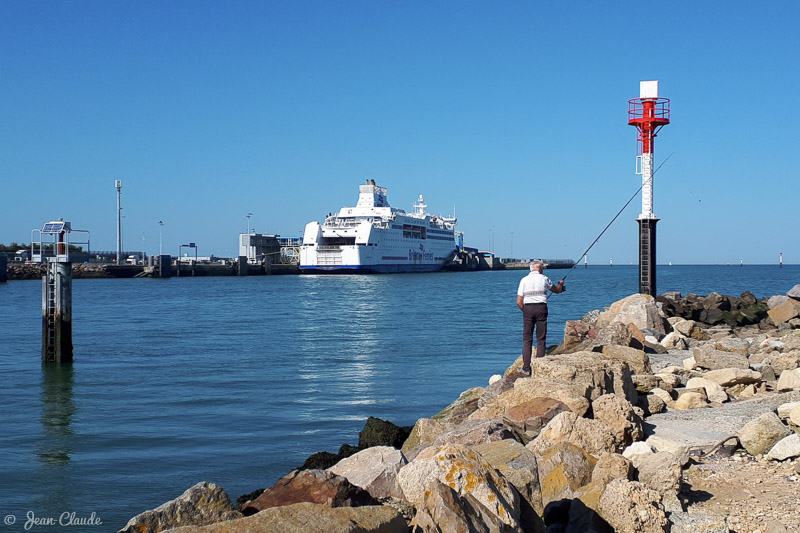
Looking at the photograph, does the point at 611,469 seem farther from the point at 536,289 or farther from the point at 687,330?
the point at 687,330

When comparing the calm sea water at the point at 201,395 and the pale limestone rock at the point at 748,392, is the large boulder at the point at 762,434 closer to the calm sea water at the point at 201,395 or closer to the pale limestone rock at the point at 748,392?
the pale limestone rock at the point at 748,392

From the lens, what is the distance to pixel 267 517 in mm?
2863

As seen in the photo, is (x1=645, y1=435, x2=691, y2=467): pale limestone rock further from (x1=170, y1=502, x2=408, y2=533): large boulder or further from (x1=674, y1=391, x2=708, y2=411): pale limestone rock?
(x1=170, y1=502, x2=408, y2=533): large boulder

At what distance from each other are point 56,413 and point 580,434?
7536 mm

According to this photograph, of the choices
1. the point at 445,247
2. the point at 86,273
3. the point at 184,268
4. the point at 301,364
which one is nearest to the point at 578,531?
the point at 301,364

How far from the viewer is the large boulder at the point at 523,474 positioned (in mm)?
3506

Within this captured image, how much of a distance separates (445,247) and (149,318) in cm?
6582

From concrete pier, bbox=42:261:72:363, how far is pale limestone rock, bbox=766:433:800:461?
12.6m

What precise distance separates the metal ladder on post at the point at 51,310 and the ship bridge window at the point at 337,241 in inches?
2234

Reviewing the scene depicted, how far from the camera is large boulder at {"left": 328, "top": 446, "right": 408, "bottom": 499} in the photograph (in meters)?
3.97

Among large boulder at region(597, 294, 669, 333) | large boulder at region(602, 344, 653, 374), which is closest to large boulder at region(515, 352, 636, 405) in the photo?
large boulder at region(602, 344, 653, 374)

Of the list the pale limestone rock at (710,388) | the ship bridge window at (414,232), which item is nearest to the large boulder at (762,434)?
the pale limestone rock at (710,388)

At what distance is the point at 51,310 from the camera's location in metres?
14.2

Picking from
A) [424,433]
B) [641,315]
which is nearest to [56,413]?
[424,433]
